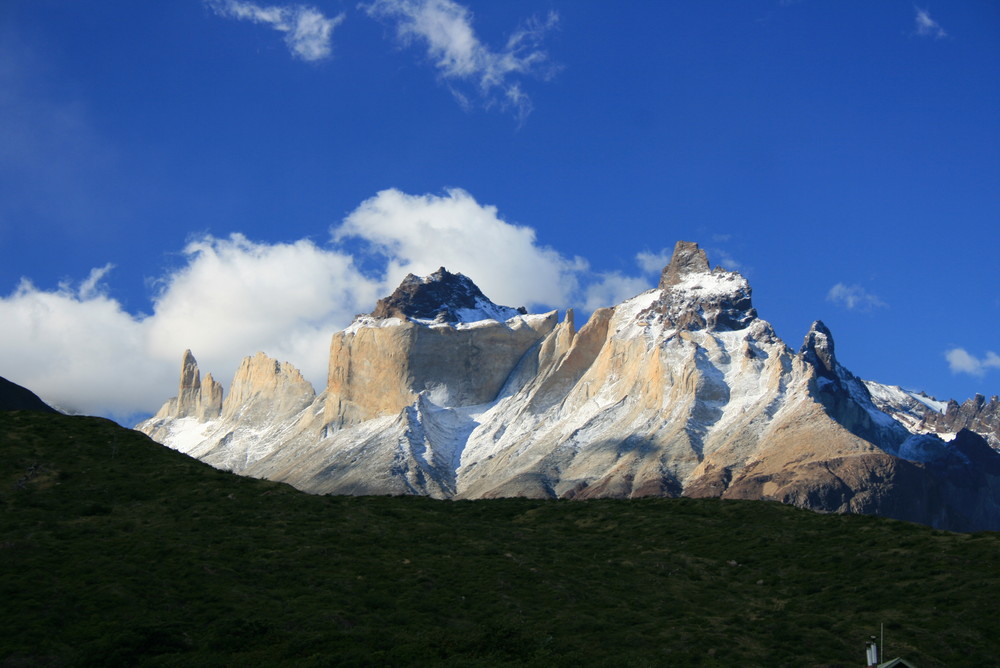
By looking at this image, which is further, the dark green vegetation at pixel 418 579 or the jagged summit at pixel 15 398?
the jagged summit at pixel 15 398

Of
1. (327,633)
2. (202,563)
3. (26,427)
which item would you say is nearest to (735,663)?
(327,633)

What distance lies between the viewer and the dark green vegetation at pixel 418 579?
5375cm

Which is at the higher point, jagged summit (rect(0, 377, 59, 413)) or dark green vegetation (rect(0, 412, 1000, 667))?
jagged summit (rect(0, 377, 59, 413))

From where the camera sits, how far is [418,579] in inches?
2514

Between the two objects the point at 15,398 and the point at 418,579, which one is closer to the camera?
the point at 418,579

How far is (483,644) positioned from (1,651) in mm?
20435

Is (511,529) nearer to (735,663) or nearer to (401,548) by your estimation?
(401,548)

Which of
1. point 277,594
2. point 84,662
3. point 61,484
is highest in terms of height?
point 61,484

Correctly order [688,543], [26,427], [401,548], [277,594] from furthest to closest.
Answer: [26,427] → [688,543] → [401,548] → [277,594]

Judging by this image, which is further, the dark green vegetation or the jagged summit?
the jagged summit

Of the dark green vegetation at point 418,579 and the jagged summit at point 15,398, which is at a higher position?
the jagged summit at point 15,398

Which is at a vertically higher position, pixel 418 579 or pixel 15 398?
pixel 15 398

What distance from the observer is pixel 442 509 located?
86.7m

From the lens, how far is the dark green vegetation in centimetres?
5375
